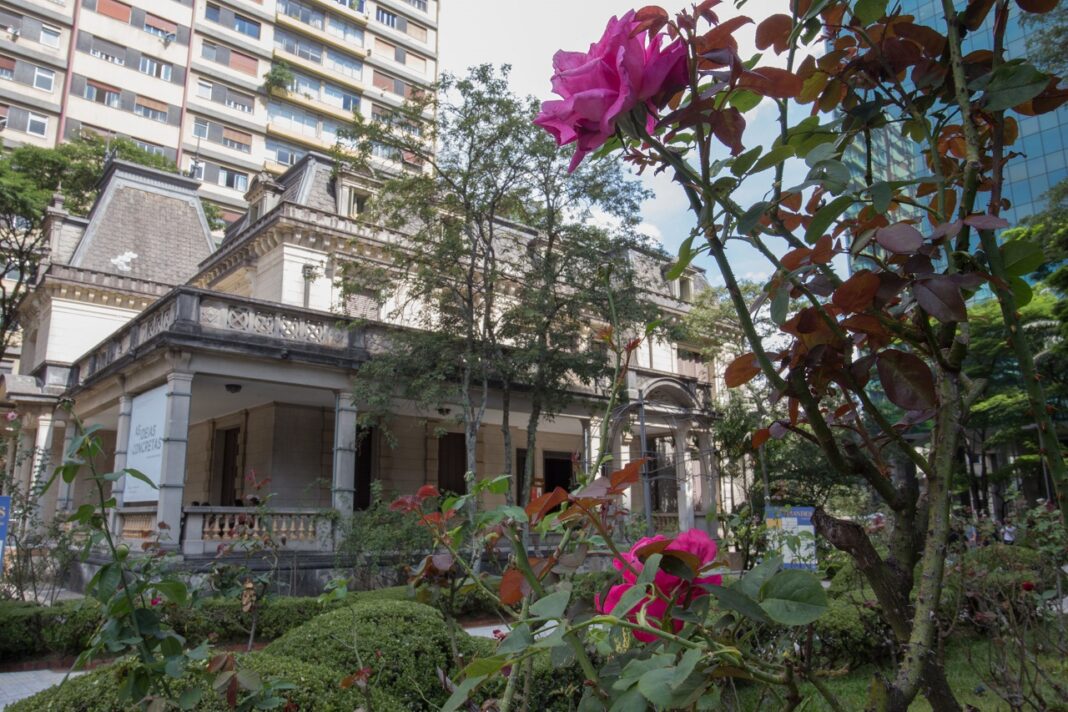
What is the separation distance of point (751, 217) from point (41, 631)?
1135 cm

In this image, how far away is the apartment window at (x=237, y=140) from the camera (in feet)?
140

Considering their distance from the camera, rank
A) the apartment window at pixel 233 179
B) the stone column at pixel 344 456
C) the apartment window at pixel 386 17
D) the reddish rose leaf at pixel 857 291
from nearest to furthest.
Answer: the reddish rose leaf at pixel 857 291 < the stone column at pixel 344 456 < the apartment window at pixel 233 179 < the apartment window at pixel 386 17

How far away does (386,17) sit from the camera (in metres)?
48.9

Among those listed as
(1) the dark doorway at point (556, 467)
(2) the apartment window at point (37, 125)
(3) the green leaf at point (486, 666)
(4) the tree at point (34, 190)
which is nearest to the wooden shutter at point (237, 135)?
(2) the apartment window at point (37, 125)

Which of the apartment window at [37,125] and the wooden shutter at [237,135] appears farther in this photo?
the wooden shutter at [237,135]

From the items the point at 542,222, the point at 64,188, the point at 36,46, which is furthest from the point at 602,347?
the point at 36,46

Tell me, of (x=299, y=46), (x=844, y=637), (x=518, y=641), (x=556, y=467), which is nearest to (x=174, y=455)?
(x=844, y=637)

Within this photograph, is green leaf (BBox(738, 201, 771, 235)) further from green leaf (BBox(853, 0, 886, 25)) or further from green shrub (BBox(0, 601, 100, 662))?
green shrub (BBox(0, 601, 100, 662))

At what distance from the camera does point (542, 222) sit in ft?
50.9

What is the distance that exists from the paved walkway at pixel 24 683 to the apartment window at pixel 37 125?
35925mm

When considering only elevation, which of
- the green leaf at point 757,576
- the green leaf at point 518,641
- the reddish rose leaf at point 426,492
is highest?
the reddish rose leaf at point 426,492

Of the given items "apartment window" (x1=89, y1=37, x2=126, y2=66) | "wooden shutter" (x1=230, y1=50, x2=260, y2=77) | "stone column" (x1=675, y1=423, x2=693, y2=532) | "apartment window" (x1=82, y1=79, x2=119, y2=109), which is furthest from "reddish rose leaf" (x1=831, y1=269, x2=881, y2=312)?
"wooden shutter" (x1=230, y1=50, x2=260, y2=77)

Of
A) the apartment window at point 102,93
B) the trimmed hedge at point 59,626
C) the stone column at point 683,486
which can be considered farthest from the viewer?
the apartment window at point 102,93

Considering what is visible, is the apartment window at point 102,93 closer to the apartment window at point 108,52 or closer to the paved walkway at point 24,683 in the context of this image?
the apartment window at point 108,52
